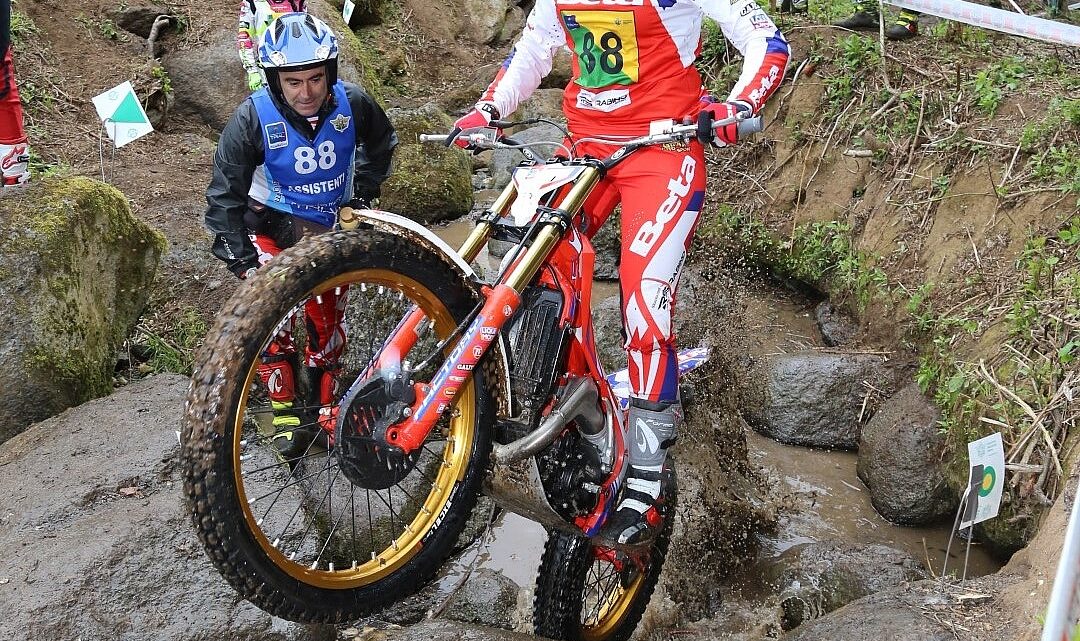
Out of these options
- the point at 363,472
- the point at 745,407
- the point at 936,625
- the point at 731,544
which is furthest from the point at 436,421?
the point at 745,407

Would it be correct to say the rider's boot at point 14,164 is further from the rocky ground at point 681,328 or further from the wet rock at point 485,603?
the wet rock at point 485,603

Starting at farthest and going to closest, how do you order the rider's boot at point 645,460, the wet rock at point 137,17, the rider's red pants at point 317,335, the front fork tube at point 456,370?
1. the wet rock at point 137,17
2. the rider's red pants at point 317,335
3. the rider's boot at point 645,460
4. the front fork tube at point 456,370

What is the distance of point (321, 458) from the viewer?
3184mm

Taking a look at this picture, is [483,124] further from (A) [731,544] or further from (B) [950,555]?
(B) [950,555]

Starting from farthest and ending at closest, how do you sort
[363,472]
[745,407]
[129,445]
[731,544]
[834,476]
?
[745,407] → [834,476] → [731,544] → [129,445] → [363,472]

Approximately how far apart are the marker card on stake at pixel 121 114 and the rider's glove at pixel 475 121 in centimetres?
388

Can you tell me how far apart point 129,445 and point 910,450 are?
4.15 meters

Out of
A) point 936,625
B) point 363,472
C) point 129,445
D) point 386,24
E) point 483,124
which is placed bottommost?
point 386,24

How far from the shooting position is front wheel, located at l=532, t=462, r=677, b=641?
365cm

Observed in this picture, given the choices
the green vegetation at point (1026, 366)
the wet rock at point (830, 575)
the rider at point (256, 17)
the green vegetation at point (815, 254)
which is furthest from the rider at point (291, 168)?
the green vegetation at point (815, 254)

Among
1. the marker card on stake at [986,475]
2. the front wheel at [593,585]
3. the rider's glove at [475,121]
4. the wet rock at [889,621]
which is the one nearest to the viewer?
the wet rock at [889,621]

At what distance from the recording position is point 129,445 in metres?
4.43

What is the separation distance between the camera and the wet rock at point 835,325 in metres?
6.39

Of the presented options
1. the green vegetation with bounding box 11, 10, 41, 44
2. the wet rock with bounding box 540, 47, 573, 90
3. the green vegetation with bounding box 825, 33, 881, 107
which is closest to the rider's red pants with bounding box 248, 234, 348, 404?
the green vegetation with bounding box 825, 33, 881, 107
